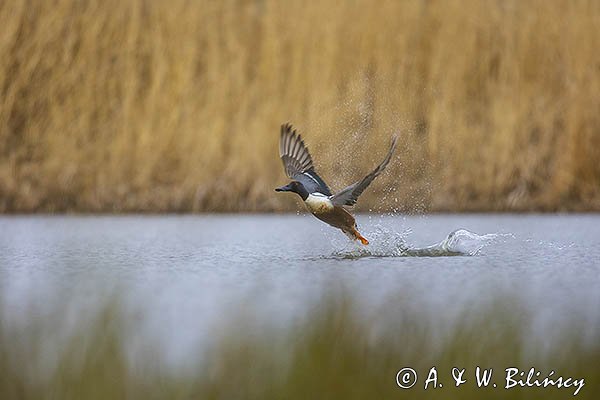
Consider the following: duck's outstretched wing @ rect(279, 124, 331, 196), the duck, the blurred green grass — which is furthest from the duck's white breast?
the blurred green grass

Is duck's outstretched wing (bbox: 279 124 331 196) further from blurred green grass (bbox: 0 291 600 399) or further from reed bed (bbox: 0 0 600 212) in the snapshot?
blurred green grass (bbox: 0 291 600 399)

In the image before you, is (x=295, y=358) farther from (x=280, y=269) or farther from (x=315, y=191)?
(x=315, y=191)

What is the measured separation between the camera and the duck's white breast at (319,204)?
708 cm

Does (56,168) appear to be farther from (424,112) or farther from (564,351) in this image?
(564,351)

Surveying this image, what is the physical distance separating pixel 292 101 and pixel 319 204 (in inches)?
133

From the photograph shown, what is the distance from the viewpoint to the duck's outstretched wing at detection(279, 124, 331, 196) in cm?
734

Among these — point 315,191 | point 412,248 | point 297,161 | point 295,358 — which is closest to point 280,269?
point 315,191

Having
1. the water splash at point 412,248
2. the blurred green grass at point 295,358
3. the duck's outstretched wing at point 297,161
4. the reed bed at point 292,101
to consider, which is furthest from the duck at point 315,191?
the blurred green grass at point 295,358

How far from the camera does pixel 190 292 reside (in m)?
5.95

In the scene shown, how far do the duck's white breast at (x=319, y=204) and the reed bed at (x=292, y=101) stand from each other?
2.39 meters

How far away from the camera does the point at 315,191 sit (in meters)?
7.27

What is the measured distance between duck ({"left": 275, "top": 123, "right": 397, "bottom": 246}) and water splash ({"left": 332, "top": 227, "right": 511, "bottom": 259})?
113 millimetres

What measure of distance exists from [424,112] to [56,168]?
307 cm

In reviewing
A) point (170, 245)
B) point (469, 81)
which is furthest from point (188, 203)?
point (469, 81)
